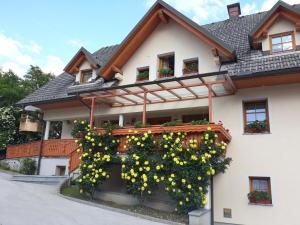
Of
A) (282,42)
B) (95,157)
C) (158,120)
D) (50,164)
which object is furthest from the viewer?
(50,164)

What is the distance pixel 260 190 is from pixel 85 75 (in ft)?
37.8

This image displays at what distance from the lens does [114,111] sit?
1508 centimetres

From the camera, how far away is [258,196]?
10.5m

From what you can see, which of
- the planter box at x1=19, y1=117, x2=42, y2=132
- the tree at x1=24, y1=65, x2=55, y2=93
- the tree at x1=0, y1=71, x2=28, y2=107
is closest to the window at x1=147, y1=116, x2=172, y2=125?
the planter box at x1=19, y1=117, x2=42, y2=132

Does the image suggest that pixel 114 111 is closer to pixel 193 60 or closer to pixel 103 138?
pixel 103 138

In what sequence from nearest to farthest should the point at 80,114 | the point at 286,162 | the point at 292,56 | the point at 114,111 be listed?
1. the point at 286,162
2. the point at 292,56
3. the point at 114,111
4. the point at 80,114

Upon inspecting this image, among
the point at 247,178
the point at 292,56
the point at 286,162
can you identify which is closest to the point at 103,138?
the point at 247,178

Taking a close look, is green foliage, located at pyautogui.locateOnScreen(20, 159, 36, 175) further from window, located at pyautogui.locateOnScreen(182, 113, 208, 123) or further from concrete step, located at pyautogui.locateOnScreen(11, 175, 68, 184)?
window, located at pyautogui.locateOnScreen(182, 113, 208, 123)

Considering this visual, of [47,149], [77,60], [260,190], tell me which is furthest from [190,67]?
[47,149]

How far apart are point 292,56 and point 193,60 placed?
4261 millimetres

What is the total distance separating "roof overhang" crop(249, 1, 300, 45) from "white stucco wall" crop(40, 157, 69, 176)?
11.5 metres

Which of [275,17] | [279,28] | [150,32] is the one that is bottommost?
[279,28]

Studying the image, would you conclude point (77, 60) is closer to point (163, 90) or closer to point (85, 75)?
point (85, 75)

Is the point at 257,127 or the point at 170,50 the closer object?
the point at 257,127
